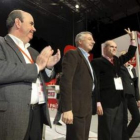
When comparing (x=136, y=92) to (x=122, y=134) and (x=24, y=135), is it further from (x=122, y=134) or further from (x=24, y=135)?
(x=24, y=135)

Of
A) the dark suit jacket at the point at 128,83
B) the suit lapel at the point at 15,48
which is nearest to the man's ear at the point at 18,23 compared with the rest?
the suit lapel at the point at 15,48

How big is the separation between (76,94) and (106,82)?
2.11 ft

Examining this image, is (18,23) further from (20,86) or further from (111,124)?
(111,124)

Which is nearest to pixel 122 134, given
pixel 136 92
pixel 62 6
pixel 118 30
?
pixel 136 92

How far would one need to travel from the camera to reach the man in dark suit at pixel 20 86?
36.7 inches

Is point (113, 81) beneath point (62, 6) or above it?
beneath

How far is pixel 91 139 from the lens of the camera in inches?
107

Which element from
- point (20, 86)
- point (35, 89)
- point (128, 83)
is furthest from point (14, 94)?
point (128, 83)

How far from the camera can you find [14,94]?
3.13 ft

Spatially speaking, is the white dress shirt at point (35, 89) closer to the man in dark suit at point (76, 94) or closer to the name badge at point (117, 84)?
the man in dark suit at point (76, 94)

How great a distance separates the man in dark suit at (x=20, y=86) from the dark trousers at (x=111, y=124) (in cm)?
96

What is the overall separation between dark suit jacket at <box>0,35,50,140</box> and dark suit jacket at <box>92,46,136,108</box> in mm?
1095

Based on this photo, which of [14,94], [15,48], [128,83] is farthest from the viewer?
[128,83]

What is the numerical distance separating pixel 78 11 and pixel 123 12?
166 cm
